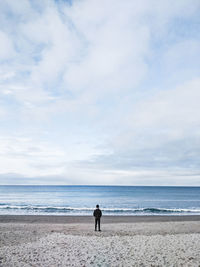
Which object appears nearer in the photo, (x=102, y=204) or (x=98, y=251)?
(x=98, y=251)

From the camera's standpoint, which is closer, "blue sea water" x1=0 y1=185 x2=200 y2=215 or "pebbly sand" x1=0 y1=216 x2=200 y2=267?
"pebbly sand" x1=0 y1=216 x2=200 y2=267

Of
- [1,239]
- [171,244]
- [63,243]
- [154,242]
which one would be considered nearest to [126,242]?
[154,242]

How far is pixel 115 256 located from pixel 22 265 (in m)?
3.17

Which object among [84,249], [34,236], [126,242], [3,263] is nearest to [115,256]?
[84,249]

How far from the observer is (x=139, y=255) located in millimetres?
8453

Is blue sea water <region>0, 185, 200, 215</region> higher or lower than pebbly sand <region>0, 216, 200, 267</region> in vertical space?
lower

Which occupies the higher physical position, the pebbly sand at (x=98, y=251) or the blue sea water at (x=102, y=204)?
the pebbly sand at (x=98, y=251)

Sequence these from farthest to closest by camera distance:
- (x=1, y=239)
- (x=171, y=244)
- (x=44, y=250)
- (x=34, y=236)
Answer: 1. (x=34, y=236)
2. (x=1, y=239)
3. (x=171, y=244)
4. (x=44, y=250)

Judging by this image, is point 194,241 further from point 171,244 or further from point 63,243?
point 63,243

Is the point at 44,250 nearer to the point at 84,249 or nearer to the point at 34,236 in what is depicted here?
the point at 84,249

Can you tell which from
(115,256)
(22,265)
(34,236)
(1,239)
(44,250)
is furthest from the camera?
(34,236)

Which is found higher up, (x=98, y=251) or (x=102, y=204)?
(x=98, y=251)

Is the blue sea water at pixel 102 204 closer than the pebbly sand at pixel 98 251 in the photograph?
No

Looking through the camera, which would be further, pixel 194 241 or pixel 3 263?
pixel 194 241
